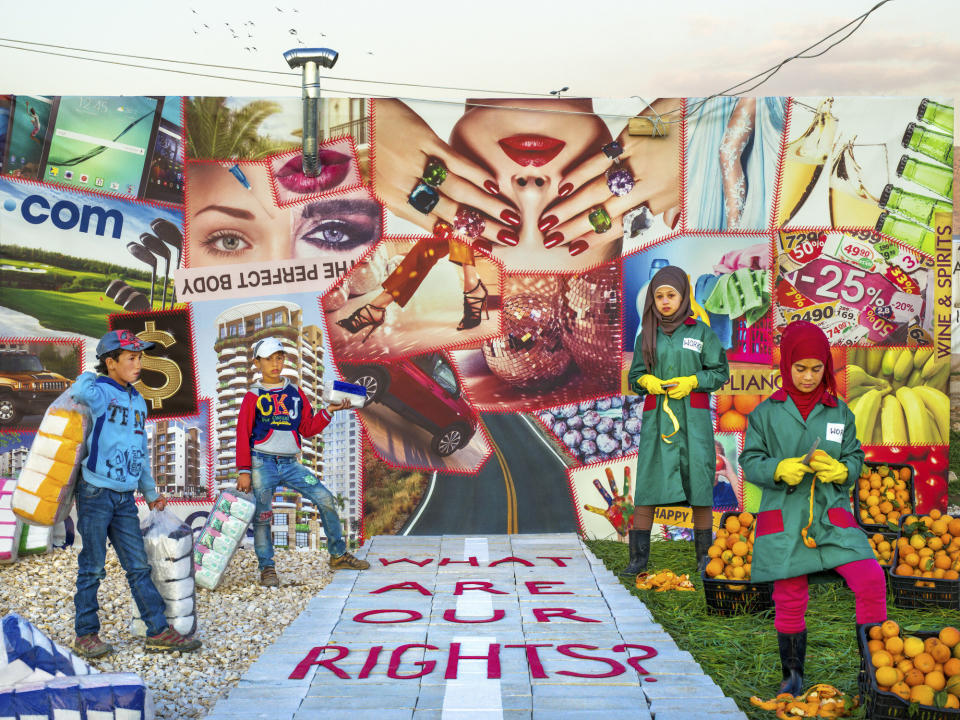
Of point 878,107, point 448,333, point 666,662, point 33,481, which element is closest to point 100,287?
point 448,333

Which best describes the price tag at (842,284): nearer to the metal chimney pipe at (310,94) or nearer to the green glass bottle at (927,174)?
the green glass bottle at (927,174)

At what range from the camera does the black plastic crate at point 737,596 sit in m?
5.70

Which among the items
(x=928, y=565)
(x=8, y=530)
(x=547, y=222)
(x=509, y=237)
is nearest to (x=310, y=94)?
(x=509, y=237)

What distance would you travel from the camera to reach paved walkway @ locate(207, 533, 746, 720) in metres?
4.09

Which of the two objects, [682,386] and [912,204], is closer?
[682,386]

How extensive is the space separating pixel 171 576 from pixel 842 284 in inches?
234

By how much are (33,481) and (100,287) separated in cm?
354

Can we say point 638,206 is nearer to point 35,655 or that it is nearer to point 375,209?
point 375,209

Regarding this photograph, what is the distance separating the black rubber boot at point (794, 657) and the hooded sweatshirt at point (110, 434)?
332 cm

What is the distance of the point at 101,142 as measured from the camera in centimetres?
802

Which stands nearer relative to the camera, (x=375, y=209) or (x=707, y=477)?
(x=707, y=477)

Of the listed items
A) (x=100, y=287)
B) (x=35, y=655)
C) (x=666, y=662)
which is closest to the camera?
(x=35, y=655)

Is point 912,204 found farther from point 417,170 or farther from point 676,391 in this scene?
point 417,170

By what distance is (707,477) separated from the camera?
22.2ft
